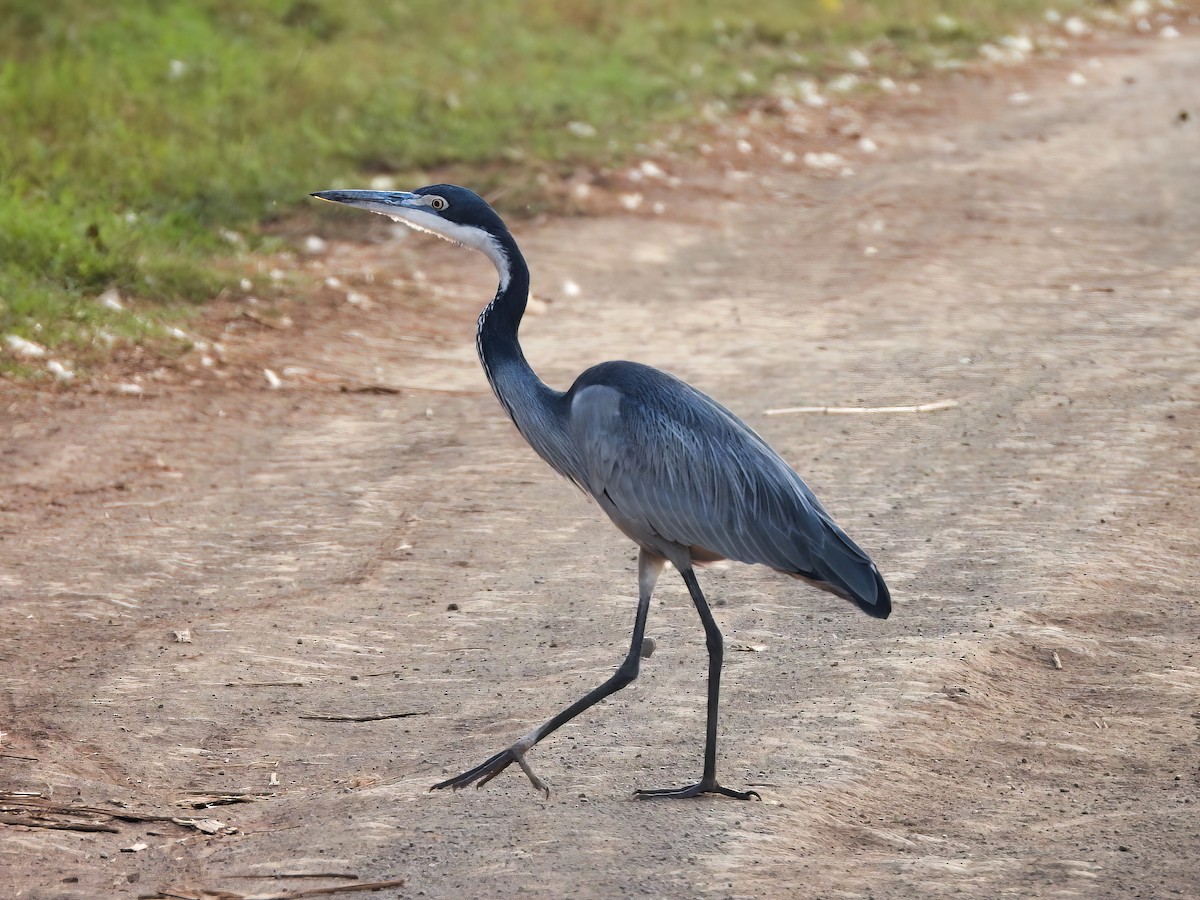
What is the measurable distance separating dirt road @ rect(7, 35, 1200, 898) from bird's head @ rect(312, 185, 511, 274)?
1.32m

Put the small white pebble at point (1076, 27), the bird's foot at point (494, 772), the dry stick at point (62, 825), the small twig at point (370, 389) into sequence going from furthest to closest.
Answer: the small white pebble at point (1076, 27), the small twig at point (370, 389), the bird's foot at point (494, 772), the dry stick at point (62, 825)

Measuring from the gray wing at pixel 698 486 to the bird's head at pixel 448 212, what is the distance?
24.0 inches

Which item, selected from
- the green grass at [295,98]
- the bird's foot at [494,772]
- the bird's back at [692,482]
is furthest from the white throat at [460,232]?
the green grass at [295,98]

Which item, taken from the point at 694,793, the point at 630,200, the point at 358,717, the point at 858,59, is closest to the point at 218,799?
the point at 358,717

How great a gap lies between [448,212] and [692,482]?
116cm

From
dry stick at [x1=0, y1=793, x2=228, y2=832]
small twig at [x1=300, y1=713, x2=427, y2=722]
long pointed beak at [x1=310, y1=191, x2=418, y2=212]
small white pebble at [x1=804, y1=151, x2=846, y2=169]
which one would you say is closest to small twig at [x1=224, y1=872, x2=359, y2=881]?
dry stick at [x1=0, y1=793, x2=228, y2=832]

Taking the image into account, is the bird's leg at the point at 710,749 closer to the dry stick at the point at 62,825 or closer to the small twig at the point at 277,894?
the small twig at the point at 277,894

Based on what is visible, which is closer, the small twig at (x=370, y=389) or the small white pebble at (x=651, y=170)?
the small twig at (x=370, y=389)

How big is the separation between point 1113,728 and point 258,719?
246 cm

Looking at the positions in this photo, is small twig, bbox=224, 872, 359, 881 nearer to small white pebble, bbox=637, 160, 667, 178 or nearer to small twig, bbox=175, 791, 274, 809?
small twig, bbox=175, 791, 274, 809

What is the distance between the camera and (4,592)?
5.21 metres

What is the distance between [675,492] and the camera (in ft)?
13.4

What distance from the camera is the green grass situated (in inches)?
320

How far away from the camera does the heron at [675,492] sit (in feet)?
12.9
